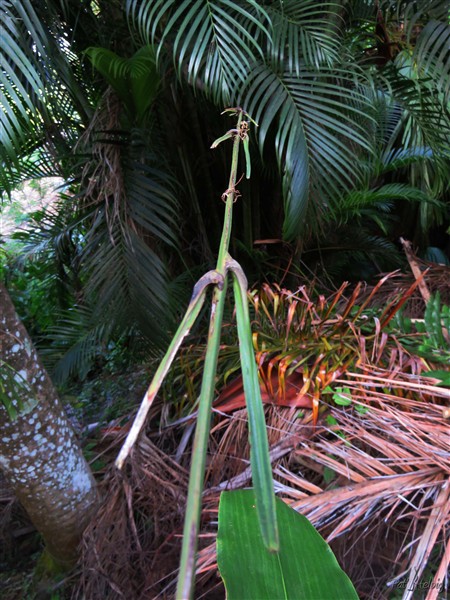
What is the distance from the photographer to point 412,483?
92 cm

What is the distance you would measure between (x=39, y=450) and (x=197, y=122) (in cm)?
140

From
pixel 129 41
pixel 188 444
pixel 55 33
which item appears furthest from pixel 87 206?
pixel 188 444

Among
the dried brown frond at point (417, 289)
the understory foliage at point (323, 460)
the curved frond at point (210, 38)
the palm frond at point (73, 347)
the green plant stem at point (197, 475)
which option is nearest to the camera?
the green plant stem at point (197, 475)

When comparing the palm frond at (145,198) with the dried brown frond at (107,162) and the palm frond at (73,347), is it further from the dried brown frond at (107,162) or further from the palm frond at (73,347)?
the palm frond at (73,347)

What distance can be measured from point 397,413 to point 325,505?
25 cm

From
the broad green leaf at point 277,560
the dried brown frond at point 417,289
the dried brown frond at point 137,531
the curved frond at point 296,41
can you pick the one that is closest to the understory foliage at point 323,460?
the dried brown frond at point 137,531

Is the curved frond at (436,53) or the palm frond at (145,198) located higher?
the curved frond at (436,53)

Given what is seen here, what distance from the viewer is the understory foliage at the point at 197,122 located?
1.42m

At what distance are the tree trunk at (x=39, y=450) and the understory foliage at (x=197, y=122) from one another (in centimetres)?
47

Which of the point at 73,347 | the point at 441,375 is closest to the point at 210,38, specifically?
the point at 441,375

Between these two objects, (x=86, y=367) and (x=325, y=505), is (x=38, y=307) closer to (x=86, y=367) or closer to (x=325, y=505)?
(x=86, y=367)

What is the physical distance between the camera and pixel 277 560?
0.29 metres

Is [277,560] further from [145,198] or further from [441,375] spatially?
[145,198]

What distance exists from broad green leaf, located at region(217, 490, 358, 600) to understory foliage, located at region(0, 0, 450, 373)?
1109 millimetres
